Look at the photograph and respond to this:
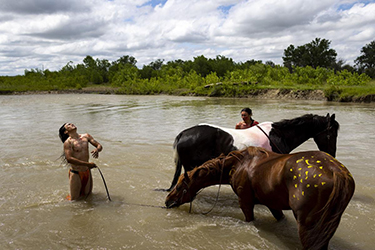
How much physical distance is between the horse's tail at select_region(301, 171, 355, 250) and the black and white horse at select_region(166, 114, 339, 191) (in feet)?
6.69

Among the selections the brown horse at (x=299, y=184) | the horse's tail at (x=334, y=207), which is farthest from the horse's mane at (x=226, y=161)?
the horse's tail at (x=334, y=207)

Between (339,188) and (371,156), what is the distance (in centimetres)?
623

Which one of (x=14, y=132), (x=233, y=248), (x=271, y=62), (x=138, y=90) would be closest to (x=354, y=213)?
(x=233, y=248)

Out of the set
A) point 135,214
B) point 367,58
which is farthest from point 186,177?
point 367,58

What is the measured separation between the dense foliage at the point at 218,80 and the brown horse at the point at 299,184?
75.9 feet

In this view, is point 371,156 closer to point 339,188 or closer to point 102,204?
point 339,188

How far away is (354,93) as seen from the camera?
76.4 feet

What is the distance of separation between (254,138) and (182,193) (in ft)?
4.73

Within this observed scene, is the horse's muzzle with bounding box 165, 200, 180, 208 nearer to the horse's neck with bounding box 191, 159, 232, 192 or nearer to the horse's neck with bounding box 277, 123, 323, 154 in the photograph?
the horse's neck with bounding box 191, 159, 232, 192

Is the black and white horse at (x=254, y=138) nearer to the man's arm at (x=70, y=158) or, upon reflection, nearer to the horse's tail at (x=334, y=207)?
the man's arm at (x=70, y=158)

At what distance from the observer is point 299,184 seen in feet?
9.45

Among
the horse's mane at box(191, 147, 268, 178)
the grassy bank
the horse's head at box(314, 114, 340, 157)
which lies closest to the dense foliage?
the grassy bank

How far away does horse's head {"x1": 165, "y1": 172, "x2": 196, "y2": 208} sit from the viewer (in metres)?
4.30

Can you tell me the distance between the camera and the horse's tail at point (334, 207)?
266 centimetres
